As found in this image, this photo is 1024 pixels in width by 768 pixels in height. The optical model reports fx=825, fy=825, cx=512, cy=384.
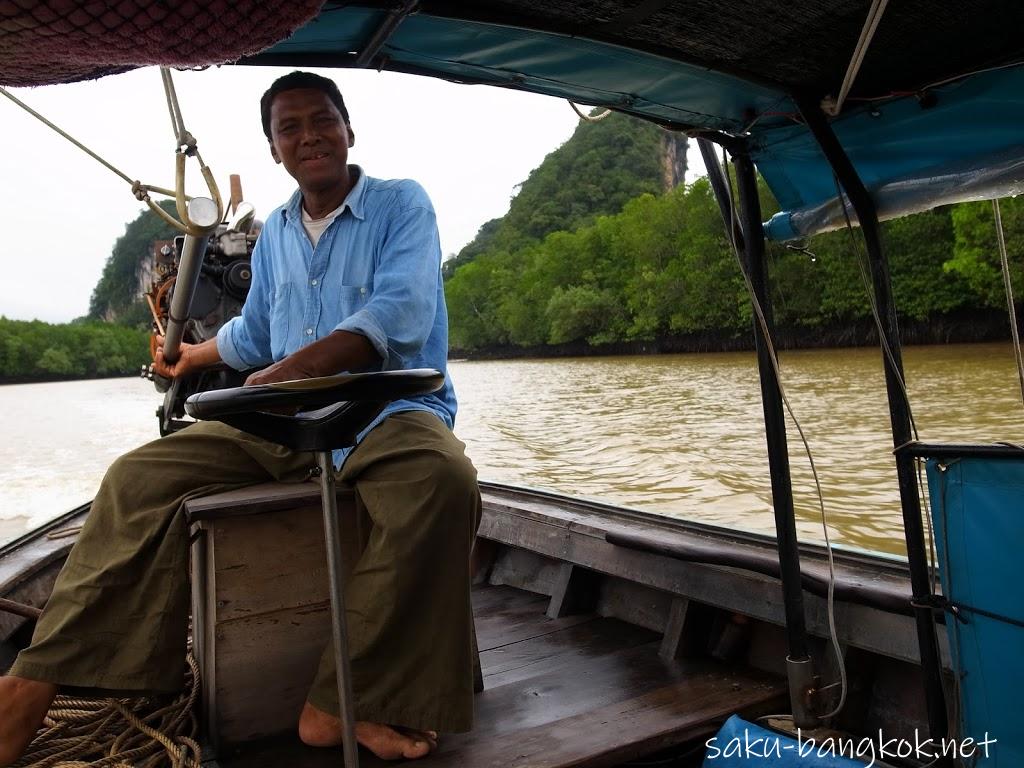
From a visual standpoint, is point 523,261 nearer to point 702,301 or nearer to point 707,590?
point 702,301

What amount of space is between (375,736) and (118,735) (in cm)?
62

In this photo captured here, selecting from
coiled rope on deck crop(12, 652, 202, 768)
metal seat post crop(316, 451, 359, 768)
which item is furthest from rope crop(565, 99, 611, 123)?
coiled rope on deck crop(12, 652, 202, 768)

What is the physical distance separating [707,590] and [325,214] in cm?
139

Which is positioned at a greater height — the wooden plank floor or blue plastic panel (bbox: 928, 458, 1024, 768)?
blue plastic panel (bbox: 928, 458, 1024, 768)

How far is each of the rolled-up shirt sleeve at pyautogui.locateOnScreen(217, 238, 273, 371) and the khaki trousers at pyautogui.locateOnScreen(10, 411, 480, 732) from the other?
598mm

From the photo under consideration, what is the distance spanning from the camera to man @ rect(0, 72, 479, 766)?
1658mm

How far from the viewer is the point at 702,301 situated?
40.8 m

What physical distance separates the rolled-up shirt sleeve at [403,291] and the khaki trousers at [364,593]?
0.20 metres

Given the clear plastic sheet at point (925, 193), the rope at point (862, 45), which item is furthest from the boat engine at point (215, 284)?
the rope at point (862, 45)

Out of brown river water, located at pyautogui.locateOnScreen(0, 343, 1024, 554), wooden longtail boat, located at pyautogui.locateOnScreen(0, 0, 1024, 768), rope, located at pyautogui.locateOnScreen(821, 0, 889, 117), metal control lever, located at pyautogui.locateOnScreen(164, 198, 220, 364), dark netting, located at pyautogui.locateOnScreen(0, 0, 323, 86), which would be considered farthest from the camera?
brown river water, located at pyautogui.locateOnScreen(0, 343, 1024, 554)

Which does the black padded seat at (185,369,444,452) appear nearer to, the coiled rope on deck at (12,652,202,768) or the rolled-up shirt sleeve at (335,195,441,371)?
the rolled-up shirt sleeve at (335,195,441,371)

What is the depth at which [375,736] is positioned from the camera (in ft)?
5.53

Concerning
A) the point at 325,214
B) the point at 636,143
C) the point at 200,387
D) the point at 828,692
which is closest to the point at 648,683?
the point at 828,692

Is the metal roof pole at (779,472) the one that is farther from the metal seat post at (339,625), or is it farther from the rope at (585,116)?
the metal seat post at (339,625)
